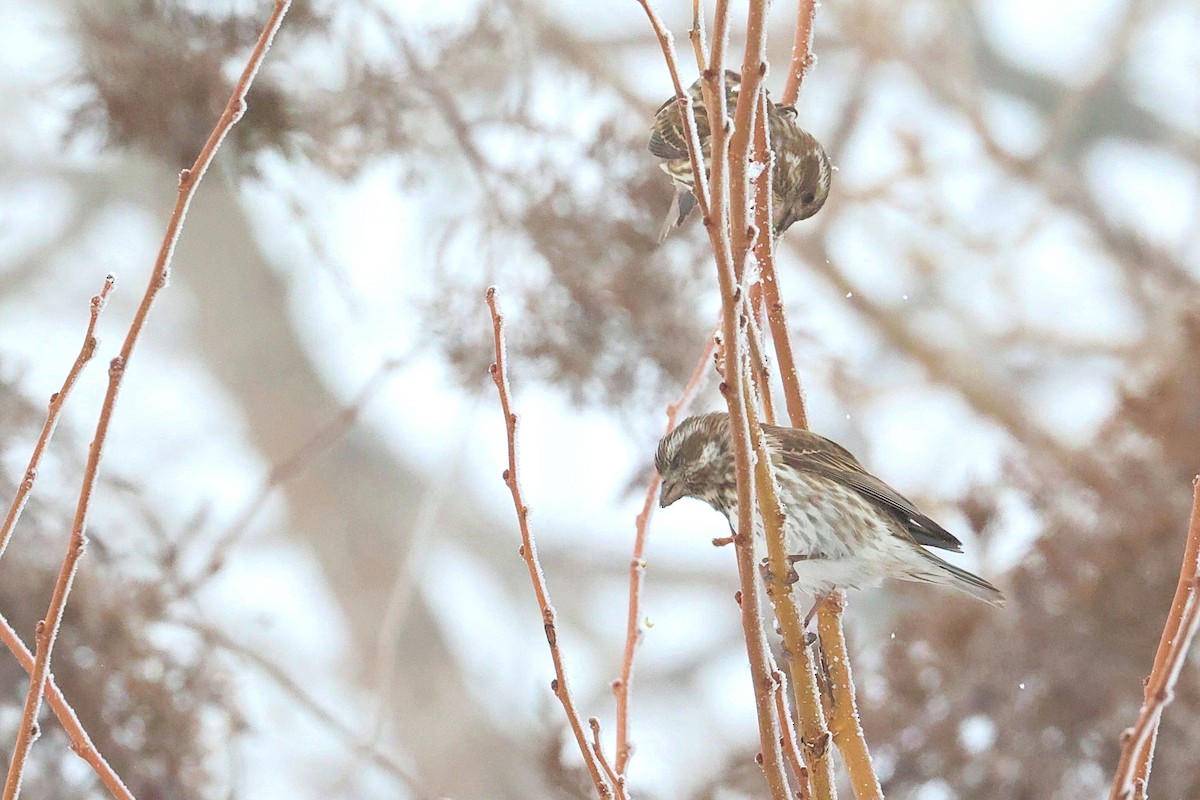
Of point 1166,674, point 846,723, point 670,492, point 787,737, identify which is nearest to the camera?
point 1166,674

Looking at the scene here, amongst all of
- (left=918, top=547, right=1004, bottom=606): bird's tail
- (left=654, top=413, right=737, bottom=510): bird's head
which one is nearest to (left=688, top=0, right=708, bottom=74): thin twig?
(left=654, top=413, right=737, bottom=510): bird's head

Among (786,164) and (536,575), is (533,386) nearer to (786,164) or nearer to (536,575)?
(786,164)

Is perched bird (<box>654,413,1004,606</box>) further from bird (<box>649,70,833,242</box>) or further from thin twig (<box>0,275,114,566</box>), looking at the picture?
thin twig (<box>0,275,114,566</box>)

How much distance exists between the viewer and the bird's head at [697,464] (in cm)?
95

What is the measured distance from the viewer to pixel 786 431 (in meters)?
0.95

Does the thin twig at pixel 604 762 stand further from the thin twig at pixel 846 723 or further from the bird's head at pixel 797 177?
the bird's head at pixel 797 177

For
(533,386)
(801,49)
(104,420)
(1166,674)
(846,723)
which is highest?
(533,386)

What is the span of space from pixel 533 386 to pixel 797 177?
1.05m

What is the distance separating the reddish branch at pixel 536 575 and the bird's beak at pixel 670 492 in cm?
28

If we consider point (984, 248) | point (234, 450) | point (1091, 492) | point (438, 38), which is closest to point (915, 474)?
point (1091, 492)

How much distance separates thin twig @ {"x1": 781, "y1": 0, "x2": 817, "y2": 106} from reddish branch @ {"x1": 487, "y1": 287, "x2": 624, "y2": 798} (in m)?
0.33

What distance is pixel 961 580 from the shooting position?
1.00 m

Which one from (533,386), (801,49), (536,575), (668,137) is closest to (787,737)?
(536,575)

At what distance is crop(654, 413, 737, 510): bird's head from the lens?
954mm
